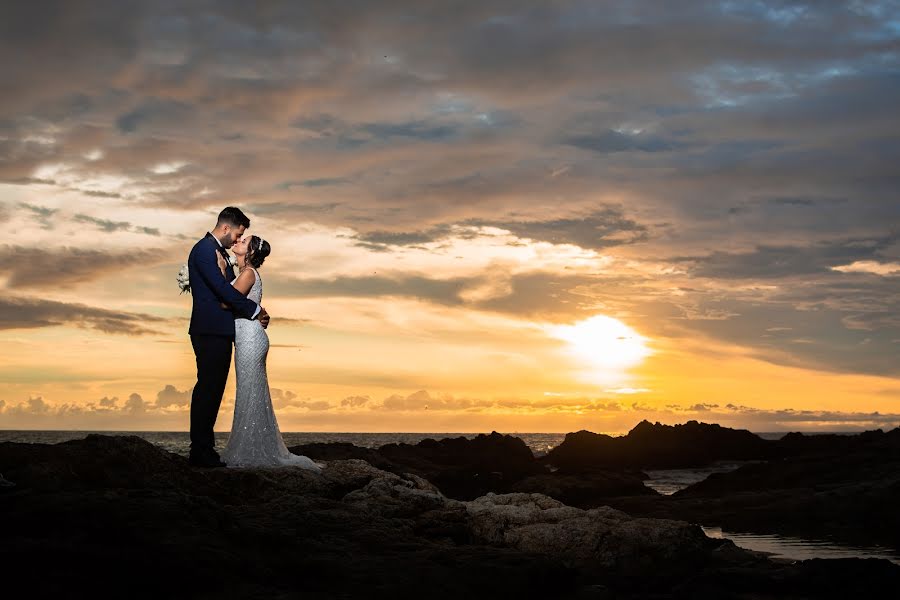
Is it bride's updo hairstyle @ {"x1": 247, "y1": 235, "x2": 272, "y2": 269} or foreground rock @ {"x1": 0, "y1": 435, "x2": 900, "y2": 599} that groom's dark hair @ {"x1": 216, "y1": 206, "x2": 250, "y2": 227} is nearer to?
bride's updo hairstyle @ {"x1": 247, "y1": 235, "x2": 272, "y2": 269}

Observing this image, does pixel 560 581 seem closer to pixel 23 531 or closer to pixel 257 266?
pixel 23 531

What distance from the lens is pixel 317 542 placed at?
7.71m

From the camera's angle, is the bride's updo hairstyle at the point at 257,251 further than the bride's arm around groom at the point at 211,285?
Yes

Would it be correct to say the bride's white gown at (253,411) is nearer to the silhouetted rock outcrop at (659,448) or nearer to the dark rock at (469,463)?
the dark rock at (469,463)

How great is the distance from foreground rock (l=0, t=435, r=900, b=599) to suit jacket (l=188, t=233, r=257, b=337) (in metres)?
2.06

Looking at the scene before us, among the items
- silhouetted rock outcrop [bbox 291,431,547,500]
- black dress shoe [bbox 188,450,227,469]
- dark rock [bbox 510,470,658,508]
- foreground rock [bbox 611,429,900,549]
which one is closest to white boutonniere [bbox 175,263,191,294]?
black dress shoe [bbox 188,450,227,469]

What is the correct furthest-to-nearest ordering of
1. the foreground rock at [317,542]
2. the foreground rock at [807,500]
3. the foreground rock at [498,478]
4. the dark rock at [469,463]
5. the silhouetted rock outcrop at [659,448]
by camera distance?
1. the silhouetted rock outcrop at [659,448]
2. the dark rock at [469,463]
3. the foreground rock at [498,478]
4. the foreground rock at [807,500]
5. the foreground rock at [317,542]

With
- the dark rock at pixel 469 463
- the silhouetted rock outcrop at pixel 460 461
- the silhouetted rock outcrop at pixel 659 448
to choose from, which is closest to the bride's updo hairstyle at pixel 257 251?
the silhouetted rock outcrop at pixel 460 461

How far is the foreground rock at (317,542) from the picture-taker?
20.2 ft

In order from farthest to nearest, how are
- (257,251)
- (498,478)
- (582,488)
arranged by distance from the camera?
(498,478) → (582,488) → (257,251)

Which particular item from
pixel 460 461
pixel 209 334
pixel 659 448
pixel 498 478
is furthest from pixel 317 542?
pixel 659 448

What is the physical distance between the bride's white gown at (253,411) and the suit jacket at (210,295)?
45 cm

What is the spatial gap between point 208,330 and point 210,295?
520mm

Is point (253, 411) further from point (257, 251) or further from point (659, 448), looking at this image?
point (659, 448)
